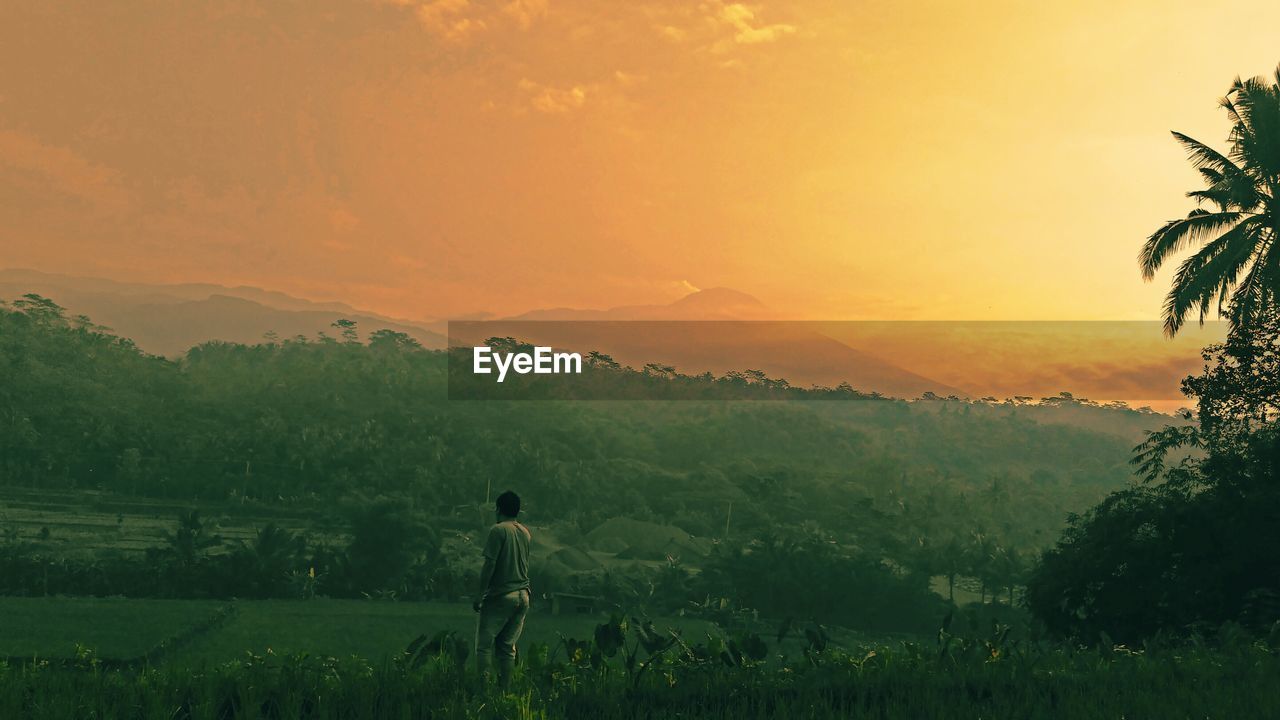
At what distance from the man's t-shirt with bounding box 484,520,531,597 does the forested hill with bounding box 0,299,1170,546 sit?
171 feet

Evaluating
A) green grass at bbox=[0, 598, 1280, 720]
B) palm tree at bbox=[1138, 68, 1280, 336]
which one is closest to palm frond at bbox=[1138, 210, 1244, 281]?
palm tree at bbox=[1138, 68, 1280, 336]

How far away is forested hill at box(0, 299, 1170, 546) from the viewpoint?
206ft

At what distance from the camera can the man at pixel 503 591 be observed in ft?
33.9

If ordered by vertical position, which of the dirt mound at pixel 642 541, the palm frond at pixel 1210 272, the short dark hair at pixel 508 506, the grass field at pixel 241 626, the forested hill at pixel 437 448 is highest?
the palm frond at pixel 1210 272

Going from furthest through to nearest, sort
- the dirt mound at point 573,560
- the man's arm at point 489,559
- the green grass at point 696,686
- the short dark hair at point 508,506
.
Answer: the dirt mound at point 573,560 < the short dark hair at point 508,506 < the man's arm at point 489,559 < the green grass at point 696,686

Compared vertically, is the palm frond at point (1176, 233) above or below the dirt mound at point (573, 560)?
above

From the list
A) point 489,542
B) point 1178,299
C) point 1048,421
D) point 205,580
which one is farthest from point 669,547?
point 1048,421

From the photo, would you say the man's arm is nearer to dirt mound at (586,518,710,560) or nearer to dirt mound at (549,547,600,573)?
dirt mound at (549,547,600,573)

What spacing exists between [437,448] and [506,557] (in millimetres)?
61649

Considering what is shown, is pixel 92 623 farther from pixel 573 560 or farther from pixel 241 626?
pixel 573 560

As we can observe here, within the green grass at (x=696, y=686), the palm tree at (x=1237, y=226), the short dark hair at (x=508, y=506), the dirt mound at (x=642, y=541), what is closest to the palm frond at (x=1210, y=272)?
the palm tree at (x=1237, y=226)

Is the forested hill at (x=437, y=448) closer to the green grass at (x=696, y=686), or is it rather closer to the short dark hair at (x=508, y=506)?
the green grass at (x=696, y=686)

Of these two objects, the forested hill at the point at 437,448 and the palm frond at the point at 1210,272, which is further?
the forested hill at the point at 437,448

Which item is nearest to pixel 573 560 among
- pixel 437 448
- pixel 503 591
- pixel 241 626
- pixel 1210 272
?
pixel 241 626
